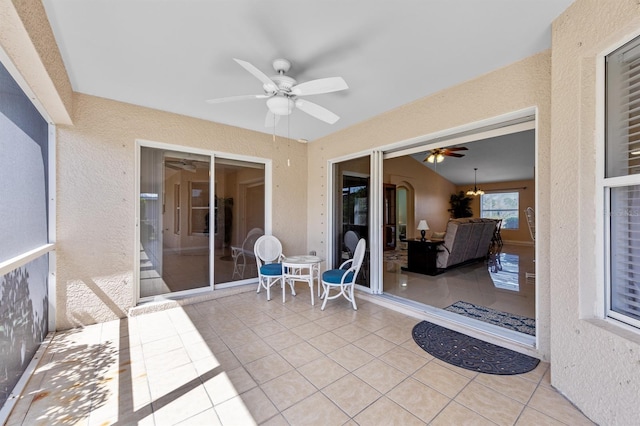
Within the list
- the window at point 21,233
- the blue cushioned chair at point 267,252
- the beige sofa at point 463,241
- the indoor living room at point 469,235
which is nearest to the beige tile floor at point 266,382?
the window at point 21,233

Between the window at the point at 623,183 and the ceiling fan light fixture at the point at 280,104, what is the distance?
7.35 feet

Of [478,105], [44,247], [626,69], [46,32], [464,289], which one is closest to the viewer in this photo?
[626,69]

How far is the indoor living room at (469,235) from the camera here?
145 inches

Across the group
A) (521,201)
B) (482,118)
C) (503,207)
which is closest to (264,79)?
(482,118)

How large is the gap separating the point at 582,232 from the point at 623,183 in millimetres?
354

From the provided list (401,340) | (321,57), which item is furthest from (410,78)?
(401,340)

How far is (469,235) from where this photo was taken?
5699mm

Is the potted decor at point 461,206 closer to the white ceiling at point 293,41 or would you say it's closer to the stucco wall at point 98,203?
the white ceiling at point 293,41

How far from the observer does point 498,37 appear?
81.9 inches

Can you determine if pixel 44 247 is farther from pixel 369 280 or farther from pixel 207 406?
pixel 369 280

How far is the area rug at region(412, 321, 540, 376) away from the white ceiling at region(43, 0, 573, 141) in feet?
8.81

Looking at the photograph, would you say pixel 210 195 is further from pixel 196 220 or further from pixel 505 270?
pixel 505 270

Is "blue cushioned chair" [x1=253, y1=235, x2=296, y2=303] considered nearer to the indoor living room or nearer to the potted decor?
the indoor living room

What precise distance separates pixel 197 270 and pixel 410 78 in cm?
385
